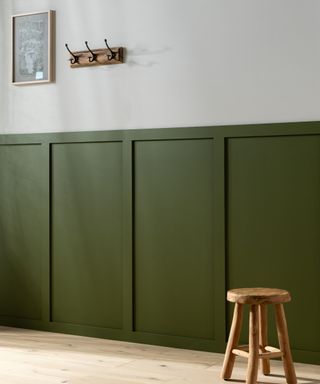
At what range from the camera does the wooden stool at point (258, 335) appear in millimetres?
4055

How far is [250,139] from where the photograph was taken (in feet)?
15.8

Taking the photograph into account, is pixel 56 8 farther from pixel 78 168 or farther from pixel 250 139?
pixel 250 139

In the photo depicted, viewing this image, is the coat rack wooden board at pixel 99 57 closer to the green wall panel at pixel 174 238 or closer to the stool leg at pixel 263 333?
the green wall panel at pixel 174 238

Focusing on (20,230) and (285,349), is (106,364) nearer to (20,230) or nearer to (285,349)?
(285,349)

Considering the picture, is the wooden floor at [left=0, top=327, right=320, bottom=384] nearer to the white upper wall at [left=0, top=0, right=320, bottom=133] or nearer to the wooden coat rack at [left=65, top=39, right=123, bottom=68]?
the white upper wall at [left=0, top=0, right=320, bottom=133]

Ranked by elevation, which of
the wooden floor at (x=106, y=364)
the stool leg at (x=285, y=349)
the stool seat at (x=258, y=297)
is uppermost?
the stool seat at (x=258, y=297)

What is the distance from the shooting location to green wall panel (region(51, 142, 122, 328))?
5.31 meters

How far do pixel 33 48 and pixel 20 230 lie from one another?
1.32m

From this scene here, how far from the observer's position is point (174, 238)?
16.6 ft

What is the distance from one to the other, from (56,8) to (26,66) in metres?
0.48

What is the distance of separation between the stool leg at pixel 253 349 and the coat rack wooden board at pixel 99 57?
80.8 inches

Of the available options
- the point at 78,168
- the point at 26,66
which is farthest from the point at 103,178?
the point at 26,66

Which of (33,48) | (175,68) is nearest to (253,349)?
(175,68)

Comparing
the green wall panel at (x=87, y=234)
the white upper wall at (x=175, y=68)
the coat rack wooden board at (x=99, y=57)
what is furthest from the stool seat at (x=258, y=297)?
the coat rack wooden board at (x=99, y=57)
